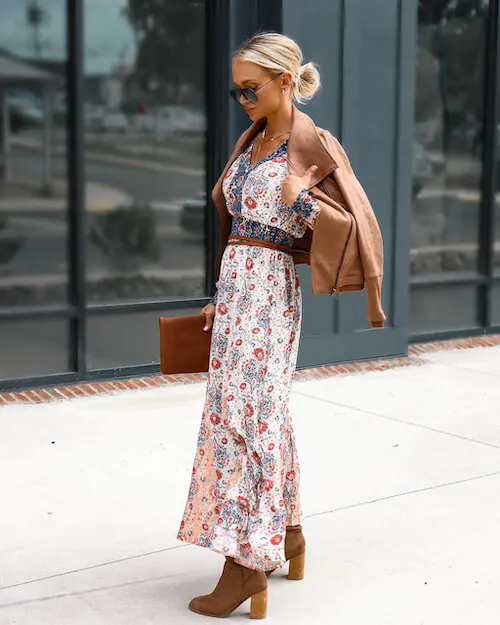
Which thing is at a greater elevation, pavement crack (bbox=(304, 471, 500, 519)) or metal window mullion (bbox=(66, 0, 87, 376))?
metal window mullion (bbox=(66, 0, 87, 376))

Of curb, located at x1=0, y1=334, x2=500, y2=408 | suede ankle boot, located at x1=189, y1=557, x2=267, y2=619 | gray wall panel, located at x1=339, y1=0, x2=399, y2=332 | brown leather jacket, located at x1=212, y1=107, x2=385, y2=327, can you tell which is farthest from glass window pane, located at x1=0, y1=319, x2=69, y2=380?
brown leather jacket, located at x1=212, y1=107, x2=385, y2=327

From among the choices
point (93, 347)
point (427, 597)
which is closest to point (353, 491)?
point (427, 597)

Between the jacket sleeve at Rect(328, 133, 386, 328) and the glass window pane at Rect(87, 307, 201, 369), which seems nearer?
the jacket sleeve at Rect(328, 133, 386, 328)

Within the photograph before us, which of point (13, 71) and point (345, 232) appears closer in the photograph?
point (345, 232)

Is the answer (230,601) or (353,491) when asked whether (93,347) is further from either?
(230,601)

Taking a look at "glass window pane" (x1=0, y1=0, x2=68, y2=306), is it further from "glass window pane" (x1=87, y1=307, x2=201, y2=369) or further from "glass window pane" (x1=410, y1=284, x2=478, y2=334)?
"glass window pane" (x1=410, y1=284, x2=478, y2=334)

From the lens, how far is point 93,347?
816 cm

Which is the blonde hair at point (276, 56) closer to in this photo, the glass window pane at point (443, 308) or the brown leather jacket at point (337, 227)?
the brown leather jacket at point (337, 227)

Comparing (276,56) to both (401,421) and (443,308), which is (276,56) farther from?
(443,308)

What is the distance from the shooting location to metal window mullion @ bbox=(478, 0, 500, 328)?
10.1m

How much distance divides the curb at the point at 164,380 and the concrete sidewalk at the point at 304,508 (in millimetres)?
162

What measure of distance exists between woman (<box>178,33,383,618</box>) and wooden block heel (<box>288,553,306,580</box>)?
0.97ft

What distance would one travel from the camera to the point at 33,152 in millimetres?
7848

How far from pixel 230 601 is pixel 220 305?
1.06 m
